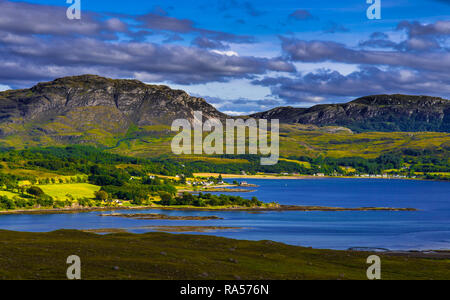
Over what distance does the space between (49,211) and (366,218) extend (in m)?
105

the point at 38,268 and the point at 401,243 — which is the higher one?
the point at 38,268

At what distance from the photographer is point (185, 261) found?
2296 inches

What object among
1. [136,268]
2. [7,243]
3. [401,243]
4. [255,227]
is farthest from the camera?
[255,227]

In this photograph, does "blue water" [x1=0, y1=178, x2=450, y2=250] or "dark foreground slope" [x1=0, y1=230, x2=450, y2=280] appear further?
"blue water" [x1=0, y1=178, x2=450, y2=250]

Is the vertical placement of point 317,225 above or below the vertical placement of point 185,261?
below

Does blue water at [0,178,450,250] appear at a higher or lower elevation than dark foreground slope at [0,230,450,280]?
lower

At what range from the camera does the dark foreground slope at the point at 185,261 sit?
48219 millimetres

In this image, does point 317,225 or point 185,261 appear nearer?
point 185,261

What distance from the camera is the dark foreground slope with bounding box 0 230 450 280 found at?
48.2m

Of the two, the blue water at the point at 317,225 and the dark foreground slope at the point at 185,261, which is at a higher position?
the dark foreground slope at the point at 185,261

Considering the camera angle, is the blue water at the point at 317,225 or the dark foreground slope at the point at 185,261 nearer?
the dark foreground slope at the point at 185,261
